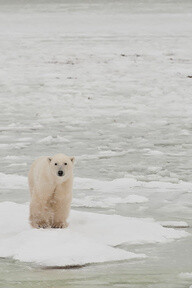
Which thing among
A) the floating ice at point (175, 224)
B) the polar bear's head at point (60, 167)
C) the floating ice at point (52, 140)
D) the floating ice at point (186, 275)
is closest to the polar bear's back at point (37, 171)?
the polar bear's head at point (60, 167)

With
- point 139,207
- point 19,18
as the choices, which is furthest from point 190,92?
point 19,18

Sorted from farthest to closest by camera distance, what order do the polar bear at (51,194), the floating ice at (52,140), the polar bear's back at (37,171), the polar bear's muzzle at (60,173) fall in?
the floating ice at (52,140)
the polar bear's back at (37,171)
the polar bear at (51,194)
the polar bear's muzzle at (60,173)

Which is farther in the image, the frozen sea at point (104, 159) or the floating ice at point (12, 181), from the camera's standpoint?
the floating ice at point (12, 181)

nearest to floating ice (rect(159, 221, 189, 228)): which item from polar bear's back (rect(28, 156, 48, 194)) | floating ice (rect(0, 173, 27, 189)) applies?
polar bear's back (rect(28, 156, 48, 194))

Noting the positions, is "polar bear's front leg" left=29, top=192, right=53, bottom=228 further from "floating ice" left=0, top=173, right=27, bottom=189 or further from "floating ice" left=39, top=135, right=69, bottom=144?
"floating ice" left=39, top=135, right=69, bottom=144

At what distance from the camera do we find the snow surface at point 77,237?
507cm

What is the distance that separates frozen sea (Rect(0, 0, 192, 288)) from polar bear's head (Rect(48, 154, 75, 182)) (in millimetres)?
391

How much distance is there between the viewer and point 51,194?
18.7 feet

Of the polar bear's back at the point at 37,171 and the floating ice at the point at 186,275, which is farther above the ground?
the polar bear's back at the point at 37,171

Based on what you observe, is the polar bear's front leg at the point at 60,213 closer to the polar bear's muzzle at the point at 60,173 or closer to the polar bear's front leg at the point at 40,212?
the polar bear's front leg at the point at 40,212

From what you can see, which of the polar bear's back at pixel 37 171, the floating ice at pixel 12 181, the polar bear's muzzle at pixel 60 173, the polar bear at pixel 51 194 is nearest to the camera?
the polar bear's muzzle at pixel 60 173

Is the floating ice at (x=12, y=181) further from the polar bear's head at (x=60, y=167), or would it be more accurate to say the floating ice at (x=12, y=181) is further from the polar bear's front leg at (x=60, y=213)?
the polar bear's head at (x=60, y=167)

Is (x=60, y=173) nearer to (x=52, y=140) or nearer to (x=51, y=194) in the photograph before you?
(x=51, y=194)

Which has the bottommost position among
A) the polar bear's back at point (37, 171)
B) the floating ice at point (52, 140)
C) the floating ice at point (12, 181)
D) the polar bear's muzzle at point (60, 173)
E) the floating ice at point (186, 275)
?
the floating ice at point (52, 140)
